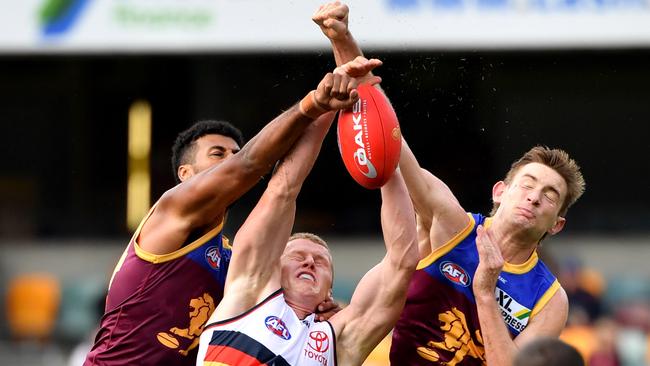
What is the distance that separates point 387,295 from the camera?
6.46 meters

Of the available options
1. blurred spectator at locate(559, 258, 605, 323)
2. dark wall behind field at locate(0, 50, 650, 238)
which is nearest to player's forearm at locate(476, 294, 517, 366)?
blurred spectator at locate(559, 258, 605, 323)

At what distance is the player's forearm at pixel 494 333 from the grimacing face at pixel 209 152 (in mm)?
1596

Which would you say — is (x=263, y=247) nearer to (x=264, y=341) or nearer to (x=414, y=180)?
(x=264, y=341)

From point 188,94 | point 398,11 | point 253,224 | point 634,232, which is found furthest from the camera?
point 188,94

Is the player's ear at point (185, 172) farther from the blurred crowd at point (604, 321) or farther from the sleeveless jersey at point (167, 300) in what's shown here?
the blurred crowd at point (604, 321)

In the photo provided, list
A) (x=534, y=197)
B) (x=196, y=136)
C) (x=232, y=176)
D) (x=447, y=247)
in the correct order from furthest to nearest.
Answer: (x=196, y=136) < (x=534, y=197) < (x=447, y=247) < (x=232, y=176)

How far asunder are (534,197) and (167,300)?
6.72 ft

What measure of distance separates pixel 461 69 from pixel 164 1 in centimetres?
417

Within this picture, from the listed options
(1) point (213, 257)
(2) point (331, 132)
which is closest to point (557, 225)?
(1) point (213, 257)

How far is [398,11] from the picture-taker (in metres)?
15.3

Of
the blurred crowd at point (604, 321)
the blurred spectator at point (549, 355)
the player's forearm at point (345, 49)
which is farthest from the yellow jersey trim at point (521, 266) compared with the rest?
the blurred crowd at point (604, 321)

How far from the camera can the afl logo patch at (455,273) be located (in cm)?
678

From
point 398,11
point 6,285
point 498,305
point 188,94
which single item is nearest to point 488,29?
point 398,11

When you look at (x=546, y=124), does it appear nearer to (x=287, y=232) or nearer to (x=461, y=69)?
(x=461, y=69)
